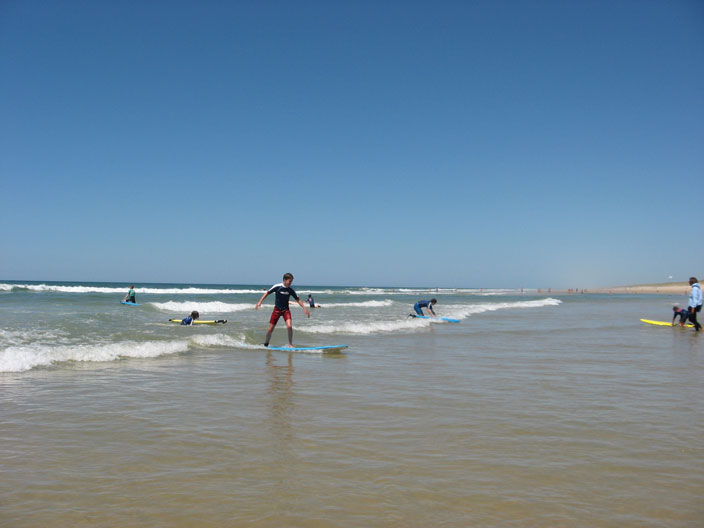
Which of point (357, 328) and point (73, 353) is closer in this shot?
point (73, 353)

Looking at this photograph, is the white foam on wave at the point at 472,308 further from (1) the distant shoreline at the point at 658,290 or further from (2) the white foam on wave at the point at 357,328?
(1) the distant shoreline at the point at 658,290

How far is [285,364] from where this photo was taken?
10148 millimetres

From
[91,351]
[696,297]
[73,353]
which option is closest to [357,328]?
[91,351]

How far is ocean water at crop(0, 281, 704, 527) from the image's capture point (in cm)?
337

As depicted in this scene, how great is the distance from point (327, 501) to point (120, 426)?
9.99ft

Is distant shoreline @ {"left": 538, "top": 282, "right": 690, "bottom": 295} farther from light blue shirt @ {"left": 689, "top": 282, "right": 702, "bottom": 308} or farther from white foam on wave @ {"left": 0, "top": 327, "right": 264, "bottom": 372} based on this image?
white foam on wave @ {"left": 0, "top": 327, "right": 264, "bottom": 372}

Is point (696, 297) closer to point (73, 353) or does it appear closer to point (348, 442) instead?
point (348, 442)

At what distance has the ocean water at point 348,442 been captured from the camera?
→ 337 centimetres

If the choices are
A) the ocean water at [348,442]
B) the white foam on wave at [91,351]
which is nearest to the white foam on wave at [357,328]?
the white foam on wave at [91,351]

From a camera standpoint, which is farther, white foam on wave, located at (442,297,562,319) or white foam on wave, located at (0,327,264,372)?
white foam on wave, located at (442,297,562,319)

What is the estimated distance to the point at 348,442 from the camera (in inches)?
188

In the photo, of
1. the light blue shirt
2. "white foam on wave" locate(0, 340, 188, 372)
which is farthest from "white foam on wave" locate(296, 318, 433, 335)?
the light blue shirt

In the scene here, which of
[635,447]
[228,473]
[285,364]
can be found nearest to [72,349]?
[285,364]

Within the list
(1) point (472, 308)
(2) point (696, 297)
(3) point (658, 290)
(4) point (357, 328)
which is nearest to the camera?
(4) point (357, 328)
